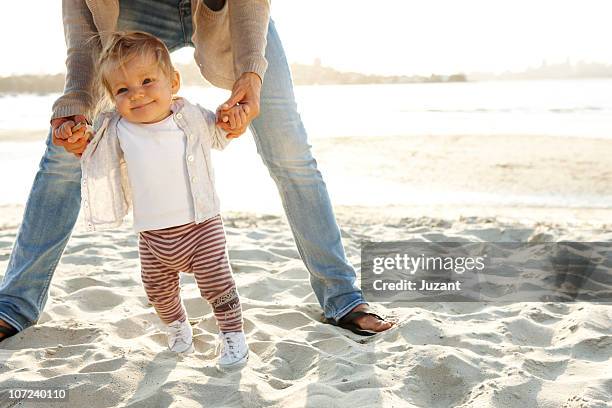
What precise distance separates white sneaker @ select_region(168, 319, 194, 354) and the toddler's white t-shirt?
51 cm

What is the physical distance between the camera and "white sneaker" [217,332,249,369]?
258cm

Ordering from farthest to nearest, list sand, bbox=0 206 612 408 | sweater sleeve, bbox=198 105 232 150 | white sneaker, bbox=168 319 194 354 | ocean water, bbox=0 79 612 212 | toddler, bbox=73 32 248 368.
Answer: ocean water, bbox=0 79 612 212
white sneaker, bbox=168 319 194 354
sweater sleeve, bbox=198 105 232 150
toddler, bbox=73 32 248 368
sand, bbox=0 206 612 408

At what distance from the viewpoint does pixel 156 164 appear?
2453 mm

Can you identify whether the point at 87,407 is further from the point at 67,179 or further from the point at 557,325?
the point at 557,325

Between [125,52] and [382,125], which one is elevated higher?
[125,52]

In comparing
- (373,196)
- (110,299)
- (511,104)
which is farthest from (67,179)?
(511,104)

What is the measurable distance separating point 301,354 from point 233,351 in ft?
0.94

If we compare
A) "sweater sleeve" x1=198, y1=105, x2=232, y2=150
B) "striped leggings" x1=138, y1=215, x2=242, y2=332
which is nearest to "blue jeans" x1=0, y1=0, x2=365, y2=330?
"sweater sleeve" x1=198, y1=105, x2=232, y2=150

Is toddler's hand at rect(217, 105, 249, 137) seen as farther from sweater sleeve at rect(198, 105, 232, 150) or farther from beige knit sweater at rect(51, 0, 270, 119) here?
beige knit sweater at rect(51, 0, 270, 119)

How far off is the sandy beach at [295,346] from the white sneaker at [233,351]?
46mm

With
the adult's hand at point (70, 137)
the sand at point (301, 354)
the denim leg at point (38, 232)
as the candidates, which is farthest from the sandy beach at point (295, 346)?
the adult's hand at point (70, 137)

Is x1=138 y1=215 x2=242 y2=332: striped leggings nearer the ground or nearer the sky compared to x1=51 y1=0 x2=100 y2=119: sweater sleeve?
nearer the ground

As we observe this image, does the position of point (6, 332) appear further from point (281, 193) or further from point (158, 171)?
point (281, 193)

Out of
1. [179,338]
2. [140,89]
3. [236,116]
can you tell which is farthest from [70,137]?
[179,338]
